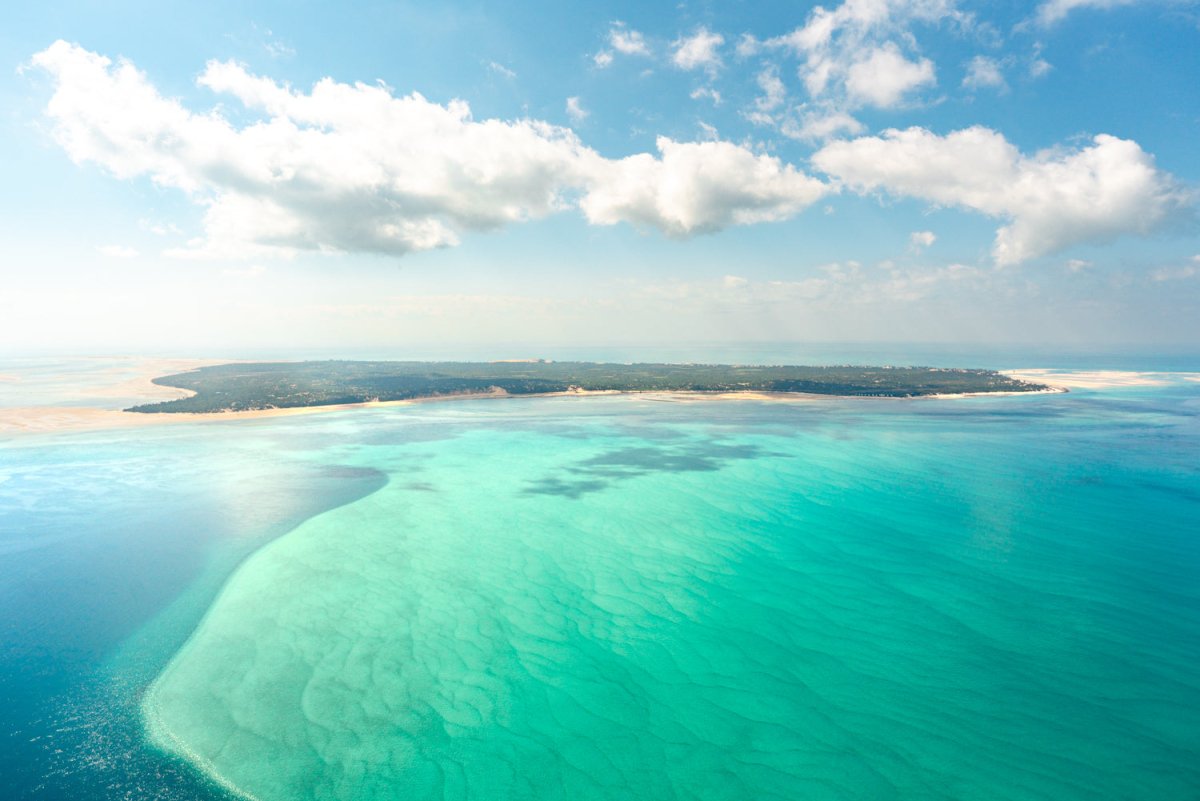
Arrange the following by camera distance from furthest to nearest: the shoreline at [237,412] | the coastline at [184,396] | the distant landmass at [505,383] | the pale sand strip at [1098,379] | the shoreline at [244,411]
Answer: the pale sand strip at [1098,379]
the distant landmass at [505,383]
the shoreline at [237,412]
the coastline at [184,396]
the shoreline at [244,411]

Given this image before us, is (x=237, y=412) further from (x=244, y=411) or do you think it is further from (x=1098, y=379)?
(x=1098, y=379)

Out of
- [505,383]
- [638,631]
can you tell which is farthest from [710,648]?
[505,383]

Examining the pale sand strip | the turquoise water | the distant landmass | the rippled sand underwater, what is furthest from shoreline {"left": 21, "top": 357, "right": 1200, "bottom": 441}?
the rippled sand underwater

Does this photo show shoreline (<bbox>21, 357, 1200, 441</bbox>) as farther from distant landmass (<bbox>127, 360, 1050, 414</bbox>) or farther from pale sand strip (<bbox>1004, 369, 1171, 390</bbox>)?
distant landmass (<bbox>127, 360, 1050, 414</bbox>)

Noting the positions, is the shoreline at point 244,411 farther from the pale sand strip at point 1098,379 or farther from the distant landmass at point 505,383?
the pale sand strip at point 1098,379

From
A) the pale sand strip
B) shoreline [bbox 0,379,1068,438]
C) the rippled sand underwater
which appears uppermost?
the pale sand strip

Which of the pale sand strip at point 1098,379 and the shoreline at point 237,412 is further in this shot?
the pale sand strip at point 1098,379

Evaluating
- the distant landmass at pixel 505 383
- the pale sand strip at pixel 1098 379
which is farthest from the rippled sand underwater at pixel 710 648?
the pale sand strip at pixel 1098 379

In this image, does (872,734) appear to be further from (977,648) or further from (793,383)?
(793,383)
